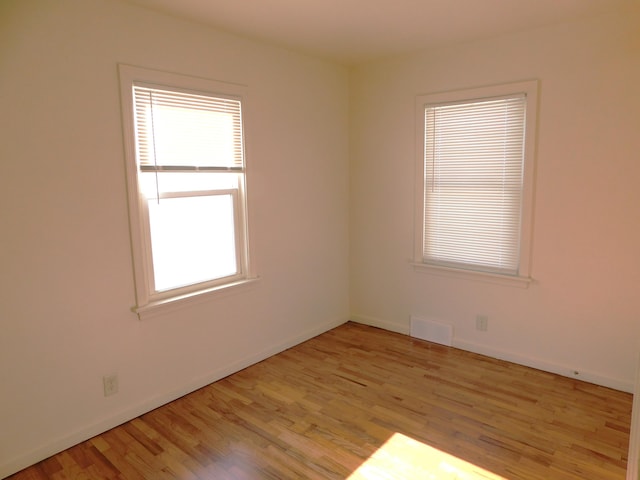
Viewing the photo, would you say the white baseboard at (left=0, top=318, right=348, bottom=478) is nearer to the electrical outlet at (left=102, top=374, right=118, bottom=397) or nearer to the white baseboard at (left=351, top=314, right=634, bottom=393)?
the electrical outlet at (left=102, top=374, right=118, bottom=397)

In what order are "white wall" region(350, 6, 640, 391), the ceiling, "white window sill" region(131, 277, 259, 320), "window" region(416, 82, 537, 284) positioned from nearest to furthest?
1. the ceiling
2. "white window sill" region(131, 277, 259, 320)
3. "white wall" region(350, 6, 640, 391)
4. "window" region(416, 82, 537, 284)

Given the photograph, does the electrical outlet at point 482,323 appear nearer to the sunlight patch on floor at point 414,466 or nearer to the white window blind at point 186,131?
the sunlight patch on floor at point 414,466

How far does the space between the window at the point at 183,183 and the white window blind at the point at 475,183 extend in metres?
1.64

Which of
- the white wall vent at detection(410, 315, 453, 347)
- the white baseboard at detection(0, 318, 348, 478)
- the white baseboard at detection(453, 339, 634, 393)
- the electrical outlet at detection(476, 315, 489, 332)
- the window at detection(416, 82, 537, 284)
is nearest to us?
the white baseboard at detection(0, 318, 348, 478)

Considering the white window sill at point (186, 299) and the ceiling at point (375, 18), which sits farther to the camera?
the white window sill at point (186, 299)

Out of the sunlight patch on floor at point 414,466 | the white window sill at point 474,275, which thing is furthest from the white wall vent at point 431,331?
the sunlight patch on floor at point 414,466

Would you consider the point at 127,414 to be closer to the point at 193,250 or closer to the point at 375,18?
the point at 193,250

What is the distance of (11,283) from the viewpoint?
2191 mm

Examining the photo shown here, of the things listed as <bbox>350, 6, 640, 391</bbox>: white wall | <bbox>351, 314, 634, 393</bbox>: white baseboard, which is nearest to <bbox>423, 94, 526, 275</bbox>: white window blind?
<bbox>350, 6, 640, 391</bbox>: white wall

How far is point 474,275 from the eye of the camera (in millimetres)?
3584

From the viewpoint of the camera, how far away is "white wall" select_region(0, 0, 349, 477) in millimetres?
2188

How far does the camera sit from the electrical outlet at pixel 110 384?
2.60 m

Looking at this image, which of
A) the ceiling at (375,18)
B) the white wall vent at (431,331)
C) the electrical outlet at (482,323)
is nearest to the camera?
the ceiling at (375,18)

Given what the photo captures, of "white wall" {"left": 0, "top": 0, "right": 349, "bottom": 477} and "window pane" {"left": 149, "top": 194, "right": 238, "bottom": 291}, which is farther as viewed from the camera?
"window pane" {"left": 149, "top": 194, "right": 238, "bottom": 291}
